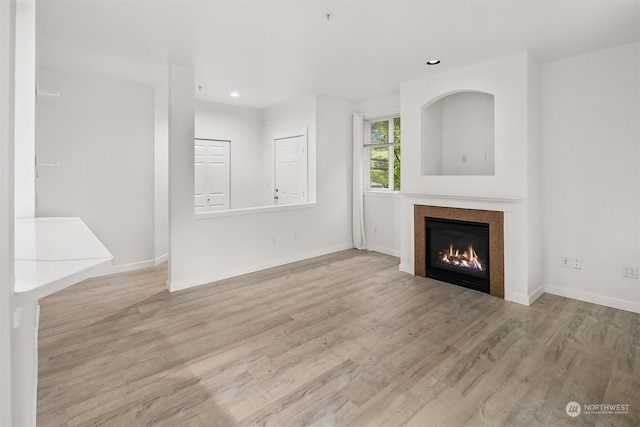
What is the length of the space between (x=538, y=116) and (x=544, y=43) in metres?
0.81

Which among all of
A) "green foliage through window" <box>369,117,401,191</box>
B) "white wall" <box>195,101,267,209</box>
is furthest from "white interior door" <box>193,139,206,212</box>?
"green foliage through window" <box>369,117,401,191</box>

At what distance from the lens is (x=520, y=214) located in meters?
3.69

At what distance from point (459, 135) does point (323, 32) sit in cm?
255

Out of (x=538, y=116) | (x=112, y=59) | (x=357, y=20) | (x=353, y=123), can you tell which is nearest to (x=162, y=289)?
(x=112, y=59)

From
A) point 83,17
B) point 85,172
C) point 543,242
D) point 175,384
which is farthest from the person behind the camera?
point 85,172

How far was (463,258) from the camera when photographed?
14.0ft

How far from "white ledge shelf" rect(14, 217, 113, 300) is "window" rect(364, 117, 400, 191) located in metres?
5.04

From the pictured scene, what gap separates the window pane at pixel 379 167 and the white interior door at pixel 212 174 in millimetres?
2753

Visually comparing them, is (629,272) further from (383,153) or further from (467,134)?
(383,153)

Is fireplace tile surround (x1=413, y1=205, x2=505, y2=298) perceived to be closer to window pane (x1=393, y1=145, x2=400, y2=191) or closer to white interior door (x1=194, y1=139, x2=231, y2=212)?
window pane (x1=393, y1=145, x2=400, y2=191)

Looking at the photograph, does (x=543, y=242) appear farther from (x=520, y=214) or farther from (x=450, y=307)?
(x=450, y=307)

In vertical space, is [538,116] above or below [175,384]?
above

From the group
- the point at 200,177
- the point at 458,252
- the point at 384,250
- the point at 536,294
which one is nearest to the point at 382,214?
the point at 384,250

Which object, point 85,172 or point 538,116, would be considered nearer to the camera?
point 538,116
